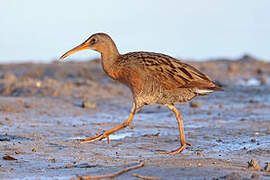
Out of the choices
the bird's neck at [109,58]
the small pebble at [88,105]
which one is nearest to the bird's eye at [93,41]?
the bird's neck at [109,58]

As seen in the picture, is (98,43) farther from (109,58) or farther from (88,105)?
(88,105)

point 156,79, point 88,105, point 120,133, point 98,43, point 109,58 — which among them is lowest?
point 120,133

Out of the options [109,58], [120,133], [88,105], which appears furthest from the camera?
[88,105]

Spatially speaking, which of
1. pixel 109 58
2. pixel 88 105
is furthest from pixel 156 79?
pixel 88 105

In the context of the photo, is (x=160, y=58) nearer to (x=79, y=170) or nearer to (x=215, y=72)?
(x=79, y=170)

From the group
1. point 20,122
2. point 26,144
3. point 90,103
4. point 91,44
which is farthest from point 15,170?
point 90,103

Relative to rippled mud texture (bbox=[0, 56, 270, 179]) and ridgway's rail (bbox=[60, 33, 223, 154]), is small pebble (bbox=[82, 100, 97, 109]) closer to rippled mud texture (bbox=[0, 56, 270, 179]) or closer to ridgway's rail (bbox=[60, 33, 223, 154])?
rippled mud texture (bbox=[0, 56, 270, 179])

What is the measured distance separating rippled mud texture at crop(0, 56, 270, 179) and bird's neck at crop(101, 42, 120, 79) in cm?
111

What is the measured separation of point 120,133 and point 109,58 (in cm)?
186

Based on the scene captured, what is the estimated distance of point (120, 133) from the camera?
9625mm

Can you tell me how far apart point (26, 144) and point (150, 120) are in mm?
4246

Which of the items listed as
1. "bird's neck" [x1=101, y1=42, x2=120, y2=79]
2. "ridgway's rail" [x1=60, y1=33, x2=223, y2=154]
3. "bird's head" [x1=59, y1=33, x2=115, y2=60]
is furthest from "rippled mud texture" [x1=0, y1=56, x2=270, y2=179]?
"bird's head" [x1=59, y1=33, x2=115, y2=60]

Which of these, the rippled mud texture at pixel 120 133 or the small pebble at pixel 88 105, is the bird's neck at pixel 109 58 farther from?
the small pebble at pixel 88 105

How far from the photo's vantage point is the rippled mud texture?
20.0ft
